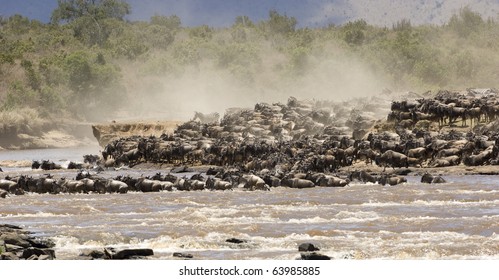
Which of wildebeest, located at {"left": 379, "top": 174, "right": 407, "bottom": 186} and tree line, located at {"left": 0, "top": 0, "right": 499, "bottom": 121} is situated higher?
tree line, located at {"left": 0, "top": 0, "right": 499, "bottom": 121}

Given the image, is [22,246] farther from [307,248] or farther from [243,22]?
[243,22]

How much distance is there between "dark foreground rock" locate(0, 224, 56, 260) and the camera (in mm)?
23903

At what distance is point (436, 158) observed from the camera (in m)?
53.0

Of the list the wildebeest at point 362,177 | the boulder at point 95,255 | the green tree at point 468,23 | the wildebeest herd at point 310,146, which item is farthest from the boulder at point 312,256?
the green tree at point 468,23

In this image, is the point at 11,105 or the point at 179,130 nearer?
the point at 179,130

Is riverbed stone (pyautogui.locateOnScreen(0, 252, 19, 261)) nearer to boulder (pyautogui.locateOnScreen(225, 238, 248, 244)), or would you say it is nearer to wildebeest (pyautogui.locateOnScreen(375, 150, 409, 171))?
boulder (pyautogui.locateOnScreen(225, 238, 248, 244))

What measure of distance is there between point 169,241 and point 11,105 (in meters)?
108

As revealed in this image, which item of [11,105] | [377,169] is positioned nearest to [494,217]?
[377,169]

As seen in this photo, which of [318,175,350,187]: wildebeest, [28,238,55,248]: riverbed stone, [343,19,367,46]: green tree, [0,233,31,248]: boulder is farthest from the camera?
[343,19,367,46]: green tree

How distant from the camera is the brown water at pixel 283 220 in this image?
27.3 m

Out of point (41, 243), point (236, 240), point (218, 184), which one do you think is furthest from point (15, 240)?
point (218, 184)

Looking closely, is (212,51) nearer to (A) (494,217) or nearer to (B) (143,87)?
(B) (143,87)

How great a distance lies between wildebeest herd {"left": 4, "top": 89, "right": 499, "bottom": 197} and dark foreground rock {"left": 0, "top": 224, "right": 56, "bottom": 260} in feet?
54.8

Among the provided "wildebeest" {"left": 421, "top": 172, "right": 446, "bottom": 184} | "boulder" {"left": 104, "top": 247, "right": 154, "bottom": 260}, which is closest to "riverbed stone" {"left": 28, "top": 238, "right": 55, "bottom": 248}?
"boulder" {"left": 104, "top": 247, "right": 154, "bottom": 260}
